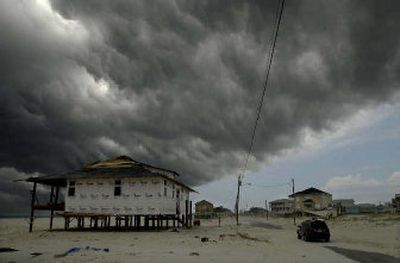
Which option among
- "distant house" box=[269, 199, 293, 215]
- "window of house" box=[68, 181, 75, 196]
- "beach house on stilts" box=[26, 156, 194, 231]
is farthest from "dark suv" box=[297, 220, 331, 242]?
"distant house" box=[269, 199, 293, 215]

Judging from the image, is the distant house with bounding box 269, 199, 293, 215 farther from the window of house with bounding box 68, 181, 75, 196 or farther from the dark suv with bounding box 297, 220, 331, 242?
the dark suv with bounding box 297, 220, 331, 242

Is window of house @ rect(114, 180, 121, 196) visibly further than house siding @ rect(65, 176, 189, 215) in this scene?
Yes

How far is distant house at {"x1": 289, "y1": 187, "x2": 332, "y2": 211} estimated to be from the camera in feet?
379

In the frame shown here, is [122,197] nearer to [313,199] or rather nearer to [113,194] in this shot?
[113,194]

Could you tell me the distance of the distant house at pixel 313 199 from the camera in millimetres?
115581

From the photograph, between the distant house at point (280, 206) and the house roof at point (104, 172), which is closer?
the house roof at point (104, 172)

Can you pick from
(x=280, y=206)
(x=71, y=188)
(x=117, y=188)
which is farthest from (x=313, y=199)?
Result: (x=71, y=188)

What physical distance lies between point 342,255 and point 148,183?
23701 millimetres

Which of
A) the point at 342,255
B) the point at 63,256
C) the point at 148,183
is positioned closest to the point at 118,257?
the point at 63,256

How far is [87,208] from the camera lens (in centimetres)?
4075

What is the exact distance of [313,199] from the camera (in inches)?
4579

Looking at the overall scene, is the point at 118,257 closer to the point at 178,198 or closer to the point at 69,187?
the point at 69,187

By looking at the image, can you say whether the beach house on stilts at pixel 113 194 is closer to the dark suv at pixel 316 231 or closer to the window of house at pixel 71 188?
the window of house at pixel 71 188

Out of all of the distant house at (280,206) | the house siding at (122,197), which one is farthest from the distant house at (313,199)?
the house siding at (122,197)
